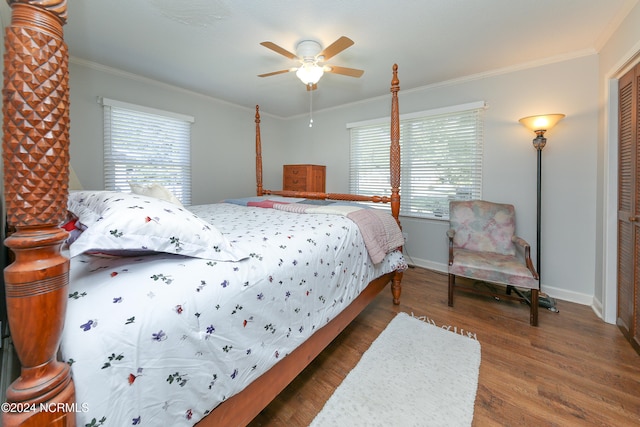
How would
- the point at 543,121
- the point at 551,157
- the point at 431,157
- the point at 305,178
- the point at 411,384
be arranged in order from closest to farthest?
1. the point at 411,384
2. the point at 543,121
3. the point at 551,157
4. the point at 431,157
5. the point at 305,178

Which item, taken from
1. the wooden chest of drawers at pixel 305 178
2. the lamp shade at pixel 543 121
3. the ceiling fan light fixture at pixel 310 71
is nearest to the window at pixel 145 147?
the wooden chest of drawers at pixel 305 178

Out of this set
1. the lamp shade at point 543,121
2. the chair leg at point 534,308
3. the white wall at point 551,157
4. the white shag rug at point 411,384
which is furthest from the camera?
the white wall at point 551,157

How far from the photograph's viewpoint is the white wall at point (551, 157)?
239cm

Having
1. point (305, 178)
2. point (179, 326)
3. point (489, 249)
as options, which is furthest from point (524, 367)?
point (305, 178)

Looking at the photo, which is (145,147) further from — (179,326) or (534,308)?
(534,308)

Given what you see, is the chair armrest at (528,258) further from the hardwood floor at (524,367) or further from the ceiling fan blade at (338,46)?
the ceiling fan blade at (338,46)

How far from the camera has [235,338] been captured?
88cm

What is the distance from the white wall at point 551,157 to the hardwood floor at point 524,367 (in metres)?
0.49

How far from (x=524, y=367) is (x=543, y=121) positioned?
6.85ft

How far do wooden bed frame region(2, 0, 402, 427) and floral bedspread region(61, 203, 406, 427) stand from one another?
8cm

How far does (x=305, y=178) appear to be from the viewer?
3889mm

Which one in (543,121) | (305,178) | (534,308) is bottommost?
(534,308)

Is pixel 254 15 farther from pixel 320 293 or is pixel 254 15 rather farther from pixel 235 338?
pixel 235 338

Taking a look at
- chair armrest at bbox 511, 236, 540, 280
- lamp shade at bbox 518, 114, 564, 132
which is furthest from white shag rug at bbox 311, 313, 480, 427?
lamp shade at bbox 518, 114, 564, 132
